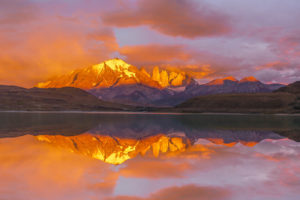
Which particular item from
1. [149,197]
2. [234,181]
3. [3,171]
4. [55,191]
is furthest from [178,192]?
[3,171]

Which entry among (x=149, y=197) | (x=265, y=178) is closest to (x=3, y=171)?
(x=149, y=197)

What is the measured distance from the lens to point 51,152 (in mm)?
22250

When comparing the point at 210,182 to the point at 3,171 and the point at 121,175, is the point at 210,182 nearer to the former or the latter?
the point at 121,175

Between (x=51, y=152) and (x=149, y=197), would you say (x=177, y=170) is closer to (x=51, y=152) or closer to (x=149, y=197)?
(x=149, y=197)

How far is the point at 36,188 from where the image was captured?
1318 cm

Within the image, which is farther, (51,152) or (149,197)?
(51,152)

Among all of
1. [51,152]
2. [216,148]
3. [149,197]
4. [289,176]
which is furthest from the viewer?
[216,148]

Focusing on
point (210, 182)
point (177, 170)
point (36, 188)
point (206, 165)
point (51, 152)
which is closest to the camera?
point (36, 188)

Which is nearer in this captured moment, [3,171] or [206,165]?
[3,171]

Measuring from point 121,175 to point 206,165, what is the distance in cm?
585

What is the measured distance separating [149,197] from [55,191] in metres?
4.24

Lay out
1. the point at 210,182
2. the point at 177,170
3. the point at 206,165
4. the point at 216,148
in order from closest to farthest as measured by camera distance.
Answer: the point at 210,182
the point at 177,170
the point at 206,165
the point at 216,148

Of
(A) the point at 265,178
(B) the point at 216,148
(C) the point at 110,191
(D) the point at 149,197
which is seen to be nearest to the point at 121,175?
(C) the point at 110,191

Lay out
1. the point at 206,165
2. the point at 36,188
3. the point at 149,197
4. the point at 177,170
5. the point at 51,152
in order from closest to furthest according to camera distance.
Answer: the point at 149,197, the point at 36,188, the point at 177,170, the point at 206,165, the point at 51,152
